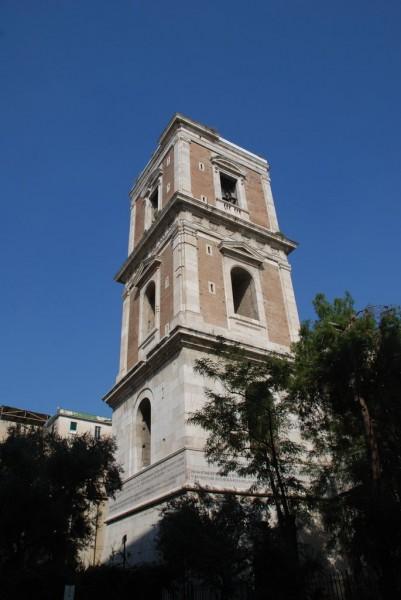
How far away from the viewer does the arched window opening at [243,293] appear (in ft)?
73.8

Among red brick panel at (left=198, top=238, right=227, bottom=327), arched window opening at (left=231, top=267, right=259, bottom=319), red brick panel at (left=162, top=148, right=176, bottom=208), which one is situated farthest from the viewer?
red brick panel at (left=162, top=148, right=176, bottom=208)

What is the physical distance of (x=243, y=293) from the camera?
2348 centimetres

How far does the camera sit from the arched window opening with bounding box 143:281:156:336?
23.3 meters

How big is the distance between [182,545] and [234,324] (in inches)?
422

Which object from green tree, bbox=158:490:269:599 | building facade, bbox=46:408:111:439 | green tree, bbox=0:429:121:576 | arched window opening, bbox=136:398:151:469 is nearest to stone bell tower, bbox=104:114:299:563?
arched window opening, bbox=136:398:151:469

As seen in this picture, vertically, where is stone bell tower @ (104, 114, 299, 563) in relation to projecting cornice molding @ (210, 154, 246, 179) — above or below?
below

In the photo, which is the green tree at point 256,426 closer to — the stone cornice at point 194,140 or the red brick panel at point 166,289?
the red brick panel at point 166,289

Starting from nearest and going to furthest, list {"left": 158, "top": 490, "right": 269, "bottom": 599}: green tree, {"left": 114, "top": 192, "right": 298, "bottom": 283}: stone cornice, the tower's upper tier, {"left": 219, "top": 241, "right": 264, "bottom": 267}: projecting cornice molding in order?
{"left": 158, "top": 490, "right": 269, "bottom": 599}: green tree
{"left": 219, "top": 241, "right": 264, "bottom": 267}: projecting cornice molding
{"left": 114, "top": 192, "right": 298, "bottom": 283}: stone cornice
the tower's upper tier

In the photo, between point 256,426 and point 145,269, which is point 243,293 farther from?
point 256,426

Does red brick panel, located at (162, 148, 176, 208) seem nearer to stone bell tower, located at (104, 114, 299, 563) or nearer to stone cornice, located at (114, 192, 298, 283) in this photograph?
stone bell tower, located at (104, 114, 299, 563)

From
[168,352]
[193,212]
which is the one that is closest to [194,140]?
[193,212]

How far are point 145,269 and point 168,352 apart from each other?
646cm

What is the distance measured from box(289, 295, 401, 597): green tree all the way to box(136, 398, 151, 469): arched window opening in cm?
686

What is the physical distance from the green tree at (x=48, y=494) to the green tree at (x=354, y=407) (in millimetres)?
5995
